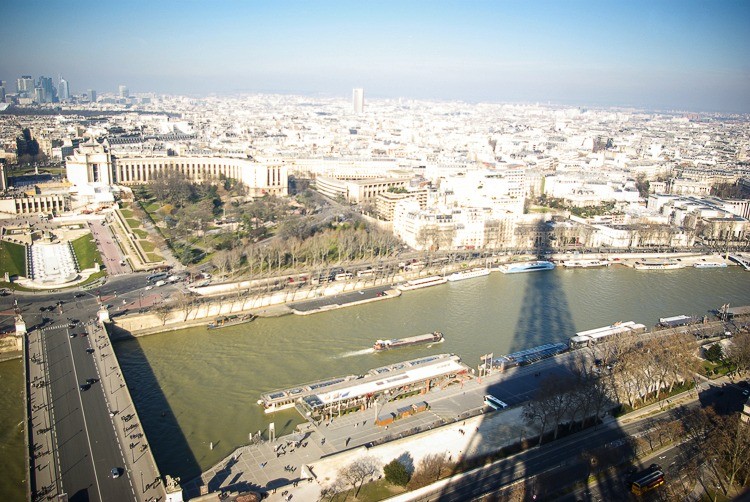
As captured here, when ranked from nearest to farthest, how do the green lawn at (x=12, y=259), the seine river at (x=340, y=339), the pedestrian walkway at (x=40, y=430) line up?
the pedestrian walkway at (x=40, y=430)
the seine river at (x=340, y=339)
the green lawn at (x=12, y=259)

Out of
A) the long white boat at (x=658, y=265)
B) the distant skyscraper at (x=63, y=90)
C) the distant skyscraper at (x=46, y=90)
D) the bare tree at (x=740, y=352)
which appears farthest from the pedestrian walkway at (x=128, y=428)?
the distant skyscraper at (x=63, y=90)

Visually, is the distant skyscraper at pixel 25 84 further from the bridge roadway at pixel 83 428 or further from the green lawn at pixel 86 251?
the bridge roadway at pixel 83 428

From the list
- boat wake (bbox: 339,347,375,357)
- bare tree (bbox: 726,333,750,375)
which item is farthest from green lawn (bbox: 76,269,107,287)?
bare tree (bbox: 726,333,750,375)

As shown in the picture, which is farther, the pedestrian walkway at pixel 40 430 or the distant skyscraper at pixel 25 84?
the distant skyscraper at pixel 25 84

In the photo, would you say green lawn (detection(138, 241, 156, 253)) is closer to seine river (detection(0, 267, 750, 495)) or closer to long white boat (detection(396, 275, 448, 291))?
seine river (detection(0, 267, 750, 495))

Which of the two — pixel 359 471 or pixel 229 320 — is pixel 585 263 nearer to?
pixel 229 320

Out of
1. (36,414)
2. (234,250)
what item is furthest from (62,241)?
(36,414)

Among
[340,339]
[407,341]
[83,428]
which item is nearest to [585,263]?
[407,341]
